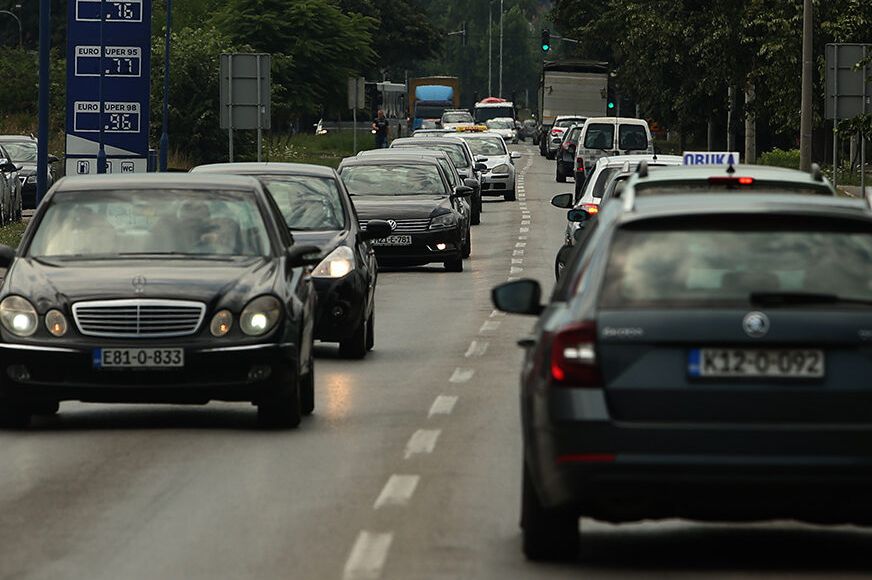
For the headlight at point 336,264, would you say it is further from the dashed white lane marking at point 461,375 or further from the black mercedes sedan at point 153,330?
the black mercedes sedan at point 153,330

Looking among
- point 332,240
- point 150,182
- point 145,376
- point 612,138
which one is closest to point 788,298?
point 145,376

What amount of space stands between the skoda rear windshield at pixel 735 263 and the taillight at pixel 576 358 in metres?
0.14

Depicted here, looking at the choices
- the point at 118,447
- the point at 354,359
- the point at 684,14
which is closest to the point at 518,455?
the point at 118,447

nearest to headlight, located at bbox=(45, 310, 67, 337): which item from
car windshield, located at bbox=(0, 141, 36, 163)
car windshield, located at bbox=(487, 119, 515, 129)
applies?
car windshield, located at bbox=(0, 141, 36, 163)

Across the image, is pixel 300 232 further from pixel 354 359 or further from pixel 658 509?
pixel 658 509

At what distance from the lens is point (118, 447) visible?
512 inches

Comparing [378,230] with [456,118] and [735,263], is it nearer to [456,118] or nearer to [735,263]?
[735,263]

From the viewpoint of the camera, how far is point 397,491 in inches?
438

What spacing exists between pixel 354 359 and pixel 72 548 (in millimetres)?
9412

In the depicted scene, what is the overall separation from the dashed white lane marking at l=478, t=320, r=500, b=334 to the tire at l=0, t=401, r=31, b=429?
8.04m

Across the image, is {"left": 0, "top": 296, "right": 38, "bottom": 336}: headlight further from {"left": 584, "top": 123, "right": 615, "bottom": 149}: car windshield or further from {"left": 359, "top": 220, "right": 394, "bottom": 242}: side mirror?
{"left": 584, "top": 123, "right": 615, "bottom": 149}: car windshield

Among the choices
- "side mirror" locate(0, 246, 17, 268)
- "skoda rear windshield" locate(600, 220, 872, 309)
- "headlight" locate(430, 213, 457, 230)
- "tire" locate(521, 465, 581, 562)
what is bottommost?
"tire" locate(521, 465, 581, 562)

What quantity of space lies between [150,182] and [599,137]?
130ft

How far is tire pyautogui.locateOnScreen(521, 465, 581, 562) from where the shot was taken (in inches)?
349
